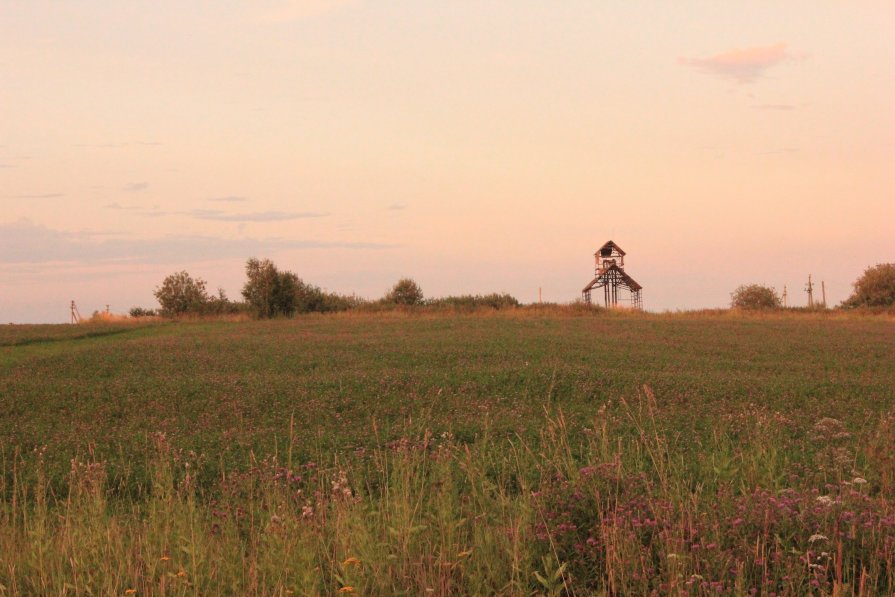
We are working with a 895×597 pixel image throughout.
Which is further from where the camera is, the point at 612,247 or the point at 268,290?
the point at 612,247

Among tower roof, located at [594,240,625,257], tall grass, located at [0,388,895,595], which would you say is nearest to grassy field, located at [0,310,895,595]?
tall grass, located at [0,388,895,595]

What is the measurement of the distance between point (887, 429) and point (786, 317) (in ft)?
154

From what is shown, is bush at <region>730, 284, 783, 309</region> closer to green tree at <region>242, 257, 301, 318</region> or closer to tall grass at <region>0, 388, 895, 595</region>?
green tree at <region>242, 257, 301, 318</region>

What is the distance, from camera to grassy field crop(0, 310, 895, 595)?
6.24 meters

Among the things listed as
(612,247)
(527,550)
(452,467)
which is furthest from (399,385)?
(612,247)

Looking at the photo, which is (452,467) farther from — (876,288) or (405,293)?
(876,288)

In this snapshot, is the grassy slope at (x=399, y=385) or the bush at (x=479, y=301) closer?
the grassy slope at (x=399, y=385)

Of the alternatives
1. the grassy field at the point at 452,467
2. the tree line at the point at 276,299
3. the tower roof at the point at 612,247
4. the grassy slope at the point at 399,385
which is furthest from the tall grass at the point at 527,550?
the tower roof at the point at 612,247

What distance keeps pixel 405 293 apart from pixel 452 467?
6117 cm

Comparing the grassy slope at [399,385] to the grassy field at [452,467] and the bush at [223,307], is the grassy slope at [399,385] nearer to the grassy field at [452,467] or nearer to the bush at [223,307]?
the grassy field at [452,467]

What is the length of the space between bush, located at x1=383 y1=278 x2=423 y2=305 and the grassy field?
115ft

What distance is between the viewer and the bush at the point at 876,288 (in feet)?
264

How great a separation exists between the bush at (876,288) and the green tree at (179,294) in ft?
214

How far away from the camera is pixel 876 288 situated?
81.5 m
